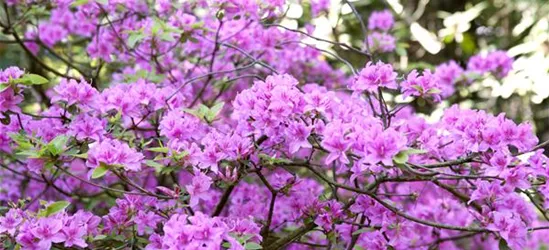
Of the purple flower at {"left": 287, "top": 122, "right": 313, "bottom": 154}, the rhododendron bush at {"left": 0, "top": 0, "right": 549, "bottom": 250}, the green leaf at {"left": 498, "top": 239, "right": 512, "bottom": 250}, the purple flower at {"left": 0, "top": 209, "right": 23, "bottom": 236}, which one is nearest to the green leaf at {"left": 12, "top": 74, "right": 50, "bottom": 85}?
the rhododendron bush at {"left": 0, "top": 0, "right": 549, "bottom": 250}

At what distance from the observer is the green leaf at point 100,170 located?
1192 mm

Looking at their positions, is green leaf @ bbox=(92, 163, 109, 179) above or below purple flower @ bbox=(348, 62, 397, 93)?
below

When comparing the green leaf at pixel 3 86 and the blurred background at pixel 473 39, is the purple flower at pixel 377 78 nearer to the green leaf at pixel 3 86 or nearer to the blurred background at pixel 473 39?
the green leaf at pixel 3 86

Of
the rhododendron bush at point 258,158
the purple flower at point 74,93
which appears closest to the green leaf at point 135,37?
the rhododendron bush at point 258,158

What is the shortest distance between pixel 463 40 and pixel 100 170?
217 cm

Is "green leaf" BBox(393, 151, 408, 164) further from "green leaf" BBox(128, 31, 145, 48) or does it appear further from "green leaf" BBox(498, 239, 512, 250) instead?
"green leaf" BBox(128, 31, 145, 48)

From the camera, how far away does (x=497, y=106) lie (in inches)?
127

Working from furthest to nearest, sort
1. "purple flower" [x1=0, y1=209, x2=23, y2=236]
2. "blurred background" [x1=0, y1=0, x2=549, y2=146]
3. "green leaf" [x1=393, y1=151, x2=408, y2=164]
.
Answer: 1. "blurred background" [x1=0, y1=0, x2=549, y2=146]
2. "purple flower" [x1=0, y1=209, x2=23, y2=236]
3. "green leaf" [x1=393, y1=151, x2=408, y2=164]

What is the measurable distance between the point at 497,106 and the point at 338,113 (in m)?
1.97

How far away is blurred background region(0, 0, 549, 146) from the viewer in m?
2.45

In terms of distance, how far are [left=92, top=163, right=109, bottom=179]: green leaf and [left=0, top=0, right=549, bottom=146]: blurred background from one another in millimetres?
918

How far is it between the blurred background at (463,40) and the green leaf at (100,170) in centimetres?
92

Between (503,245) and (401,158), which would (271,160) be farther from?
(503,245)

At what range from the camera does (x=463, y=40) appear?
9.89ft
